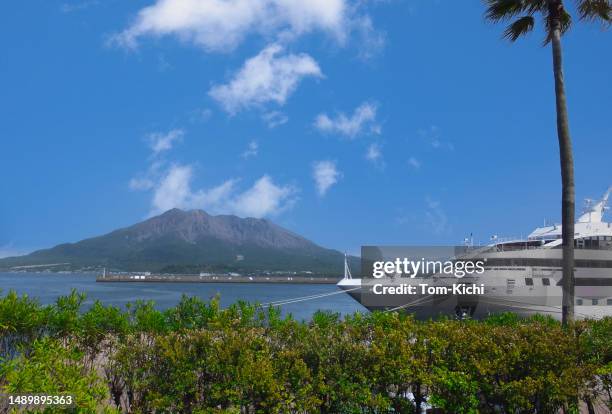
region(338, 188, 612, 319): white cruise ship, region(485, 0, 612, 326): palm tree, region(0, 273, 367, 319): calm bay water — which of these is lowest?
region(0, 273, 367, 319): calm bay water

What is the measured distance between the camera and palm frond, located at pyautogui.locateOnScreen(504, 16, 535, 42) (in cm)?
1195

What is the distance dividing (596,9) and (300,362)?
35.3 feet

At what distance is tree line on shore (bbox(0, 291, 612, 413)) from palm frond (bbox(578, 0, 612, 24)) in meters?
8.35

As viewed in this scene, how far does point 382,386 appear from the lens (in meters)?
6.32

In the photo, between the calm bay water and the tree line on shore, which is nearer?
the tree line on shore

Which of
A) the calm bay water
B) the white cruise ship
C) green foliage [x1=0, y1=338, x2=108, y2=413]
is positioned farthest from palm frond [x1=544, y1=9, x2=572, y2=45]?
the calm bay water

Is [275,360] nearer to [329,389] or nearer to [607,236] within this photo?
→ [329,389]

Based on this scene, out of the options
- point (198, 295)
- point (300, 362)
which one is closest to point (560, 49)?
point (300, 362)

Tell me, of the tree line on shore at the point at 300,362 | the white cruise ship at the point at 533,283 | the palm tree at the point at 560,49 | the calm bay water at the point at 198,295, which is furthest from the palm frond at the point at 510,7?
the calm bay water at the point at 198,295

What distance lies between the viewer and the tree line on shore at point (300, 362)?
5.99 metres

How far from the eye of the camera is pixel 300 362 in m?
5.99

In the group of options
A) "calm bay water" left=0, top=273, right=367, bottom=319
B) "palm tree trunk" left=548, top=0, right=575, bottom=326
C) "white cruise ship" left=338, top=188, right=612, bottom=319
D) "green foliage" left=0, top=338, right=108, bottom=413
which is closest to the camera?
"green foliage" left=0, top=338, right=108, bottom=413

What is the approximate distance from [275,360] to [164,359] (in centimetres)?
133

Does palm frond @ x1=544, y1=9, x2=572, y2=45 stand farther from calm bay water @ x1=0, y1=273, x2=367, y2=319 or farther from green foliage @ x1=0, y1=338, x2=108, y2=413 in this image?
calm bay water @ x1=0, y1=273, x2=367, y2=319
